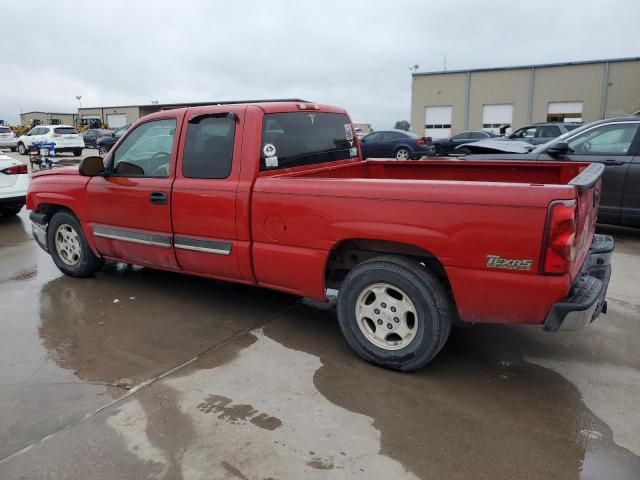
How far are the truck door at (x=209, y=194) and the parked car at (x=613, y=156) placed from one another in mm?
4802

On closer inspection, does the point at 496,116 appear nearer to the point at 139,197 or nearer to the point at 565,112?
the point at 565,112

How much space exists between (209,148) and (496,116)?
39071 millimetres

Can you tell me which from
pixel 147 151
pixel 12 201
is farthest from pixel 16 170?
pixel 147 151

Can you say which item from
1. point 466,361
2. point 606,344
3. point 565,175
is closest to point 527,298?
Answer: point 466,361

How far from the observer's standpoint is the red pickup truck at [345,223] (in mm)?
2861

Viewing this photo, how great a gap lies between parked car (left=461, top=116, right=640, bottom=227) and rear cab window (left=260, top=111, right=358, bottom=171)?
3508 millimetres

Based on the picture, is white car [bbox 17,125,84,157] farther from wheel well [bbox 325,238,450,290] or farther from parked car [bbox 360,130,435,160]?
wheel well [bbox 325,238,450,290]

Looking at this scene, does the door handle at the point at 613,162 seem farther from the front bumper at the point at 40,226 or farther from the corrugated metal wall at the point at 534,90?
the corrugated metal wall at the point at 534,90

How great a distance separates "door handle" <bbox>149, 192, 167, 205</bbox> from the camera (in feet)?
14.1

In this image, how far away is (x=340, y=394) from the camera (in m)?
3.18

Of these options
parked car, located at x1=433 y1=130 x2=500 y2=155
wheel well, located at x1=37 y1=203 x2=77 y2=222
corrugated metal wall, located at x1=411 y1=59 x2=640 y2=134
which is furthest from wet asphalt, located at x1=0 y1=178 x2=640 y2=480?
corrugated metal wall, located at x1=411 y1=59 x2=640 y2=134

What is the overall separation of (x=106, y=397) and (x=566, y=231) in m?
2.87

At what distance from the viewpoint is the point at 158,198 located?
4.36 metres

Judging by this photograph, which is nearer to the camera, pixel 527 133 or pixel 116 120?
pixel 527 133
